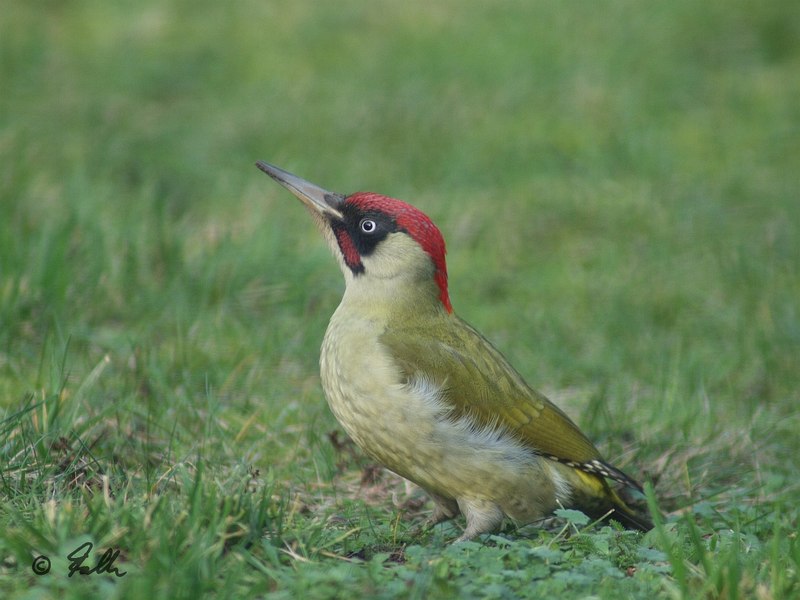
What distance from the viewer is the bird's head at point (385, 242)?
4.16 meters

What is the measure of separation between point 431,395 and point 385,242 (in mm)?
647

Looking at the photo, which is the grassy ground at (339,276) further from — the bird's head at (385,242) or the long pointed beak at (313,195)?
the long pointed beak at (313,195)

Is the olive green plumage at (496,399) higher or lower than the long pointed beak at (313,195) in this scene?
lower

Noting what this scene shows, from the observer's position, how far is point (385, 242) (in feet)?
13.8

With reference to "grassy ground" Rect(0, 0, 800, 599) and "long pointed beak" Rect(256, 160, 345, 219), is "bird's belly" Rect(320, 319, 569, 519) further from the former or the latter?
"long pointed beak" Rect(256, 160, 345, 219)

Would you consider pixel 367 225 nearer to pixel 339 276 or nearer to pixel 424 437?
pixel 424 437

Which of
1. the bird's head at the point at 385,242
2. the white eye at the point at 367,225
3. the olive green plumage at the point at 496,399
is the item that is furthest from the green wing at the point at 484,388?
the white eye at the point at 367,225

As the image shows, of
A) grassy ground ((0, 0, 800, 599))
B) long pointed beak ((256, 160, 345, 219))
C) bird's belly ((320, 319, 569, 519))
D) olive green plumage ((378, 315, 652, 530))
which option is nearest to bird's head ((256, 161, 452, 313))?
long pointed beak ((256, 160, 345, 219))

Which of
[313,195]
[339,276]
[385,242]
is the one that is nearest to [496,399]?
[385,242]

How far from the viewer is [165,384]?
4.49 m

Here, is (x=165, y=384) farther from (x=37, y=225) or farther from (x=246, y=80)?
(x=246, y=80)

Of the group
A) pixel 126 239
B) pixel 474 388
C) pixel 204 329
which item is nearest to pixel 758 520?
pixel 474 388

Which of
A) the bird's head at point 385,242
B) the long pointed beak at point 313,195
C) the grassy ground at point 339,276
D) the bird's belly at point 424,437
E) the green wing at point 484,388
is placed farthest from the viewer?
the long pointed beak at point 313,195

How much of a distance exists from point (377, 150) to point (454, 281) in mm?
1770
